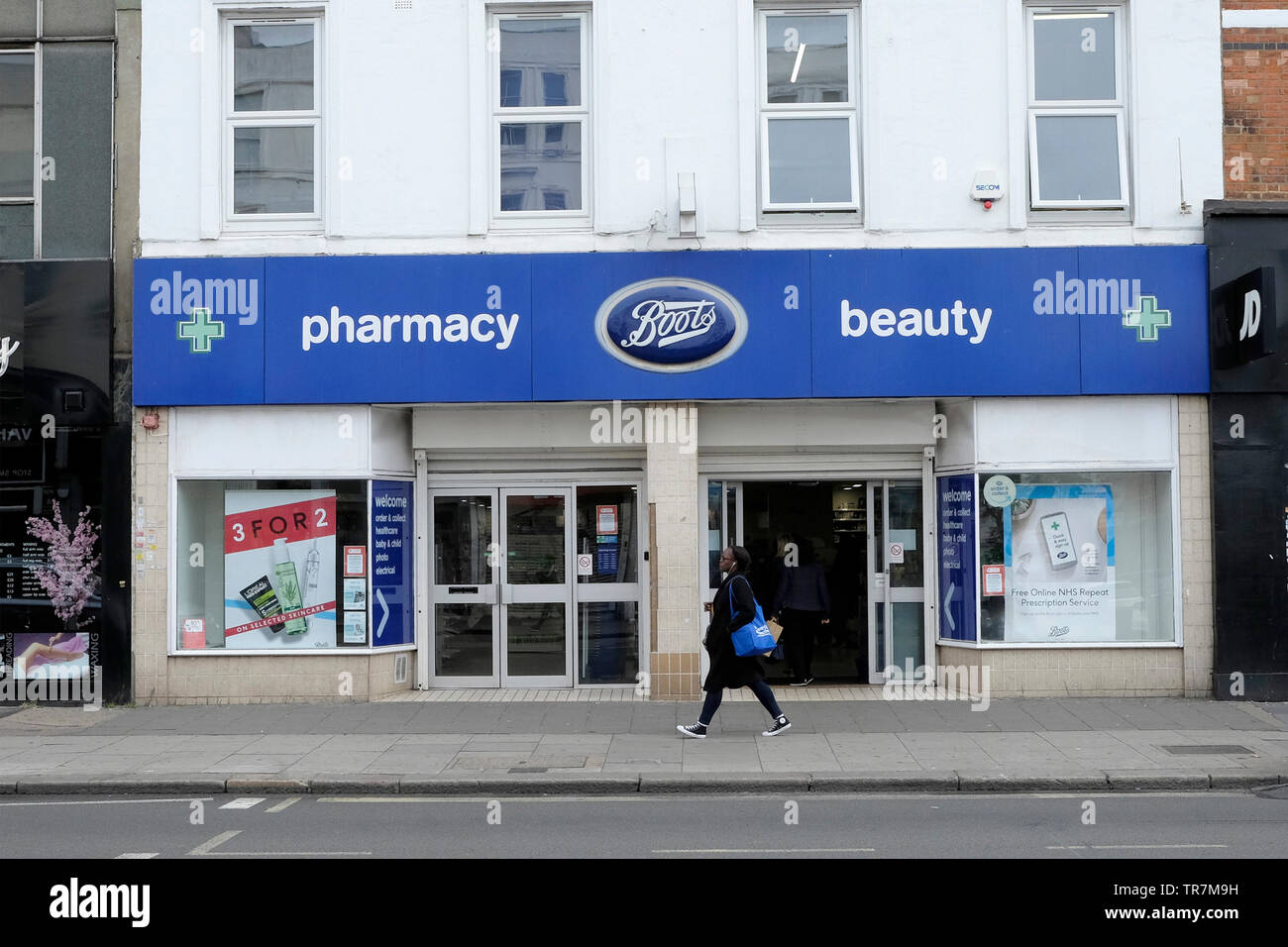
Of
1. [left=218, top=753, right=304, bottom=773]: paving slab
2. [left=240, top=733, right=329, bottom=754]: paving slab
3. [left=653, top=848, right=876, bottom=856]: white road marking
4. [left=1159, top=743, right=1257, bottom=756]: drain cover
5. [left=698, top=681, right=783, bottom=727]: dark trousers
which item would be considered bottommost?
[left=653, top=848, right=876, bottom=856]: white road marking

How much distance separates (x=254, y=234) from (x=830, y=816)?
29.5 feet

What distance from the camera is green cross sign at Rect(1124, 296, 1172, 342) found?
13.0 m

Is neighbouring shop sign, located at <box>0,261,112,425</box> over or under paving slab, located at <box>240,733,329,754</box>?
over

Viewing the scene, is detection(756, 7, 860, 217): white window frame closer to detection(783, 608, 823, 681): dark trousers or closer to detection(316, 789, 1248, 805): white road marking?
detection(783, 608, 823, 681): dark trousers

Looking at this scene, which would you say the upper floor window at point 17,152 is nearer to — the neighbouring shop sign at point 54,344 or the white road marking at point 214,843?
the neighbouring shop sign at point 54,344

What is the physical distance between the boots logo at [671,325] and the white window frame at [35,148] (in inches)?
251

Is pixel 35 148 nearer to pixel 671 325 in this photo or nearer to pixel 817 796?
pixel 671 325

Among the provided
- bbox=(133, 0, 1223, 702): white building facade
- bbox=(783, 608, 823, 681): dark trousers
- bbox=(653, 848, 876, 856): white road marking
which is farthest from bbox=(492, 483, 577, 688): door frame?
bbox=(653, 848, 876, 856): white road marking

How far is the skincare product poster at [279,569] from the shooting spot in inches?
533

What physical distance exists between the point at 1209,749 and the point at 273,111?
1156 centimetres

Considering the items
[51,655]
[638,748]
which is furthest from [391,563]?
[638,748]

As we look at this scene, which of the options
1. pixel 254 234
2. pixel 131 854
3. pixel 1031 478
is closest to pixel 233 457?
pixel 254 234

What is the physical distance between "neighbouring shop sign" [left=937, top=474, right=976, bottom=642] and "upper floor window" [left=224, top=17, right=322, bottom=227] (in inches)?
312

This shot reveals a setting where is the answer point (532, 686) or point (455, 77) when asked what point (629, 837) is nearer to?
point (532, 686)
